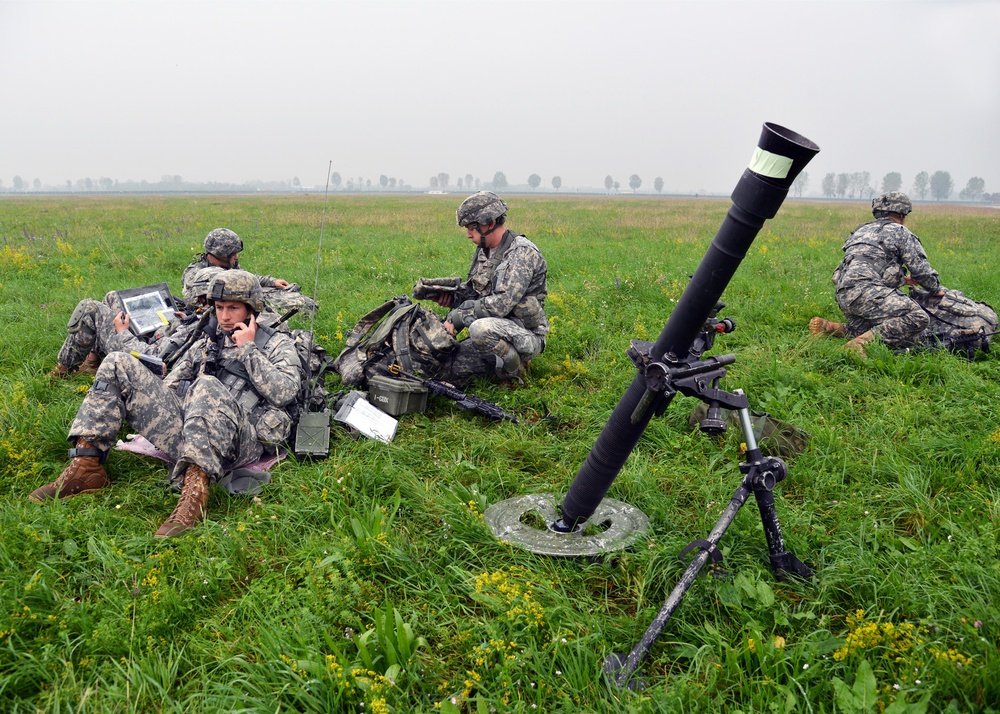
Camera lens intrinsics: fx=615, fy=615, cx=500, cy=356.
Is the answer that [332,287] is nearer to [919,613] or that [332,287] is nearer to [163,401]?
[163,401]

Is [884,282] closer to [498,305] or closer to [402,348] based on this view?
[498,305]

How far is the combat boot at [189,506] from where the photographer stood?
380 centimetres

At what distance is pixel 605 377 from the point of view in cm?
639

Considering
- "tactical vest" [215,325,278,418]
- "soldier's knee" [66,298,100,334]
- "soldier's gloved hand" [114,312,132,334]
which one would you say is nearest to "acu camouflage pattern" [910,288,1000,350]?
"tactical vest" [215,325,278,418]

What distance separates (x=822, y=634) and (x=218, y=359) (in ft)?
14.1

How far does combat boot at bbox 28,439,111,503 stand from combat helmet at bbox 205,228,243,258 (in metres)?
3.16

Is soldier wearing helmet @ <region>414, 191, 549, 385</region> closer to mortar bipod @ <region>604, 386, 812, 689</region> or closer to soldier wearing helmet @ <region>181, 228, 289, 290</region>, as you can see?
soldier wearing helmet @ <region>181, 228, 289, 290</region>

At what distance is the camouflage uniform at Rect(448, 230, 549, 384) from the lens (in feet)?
19.5

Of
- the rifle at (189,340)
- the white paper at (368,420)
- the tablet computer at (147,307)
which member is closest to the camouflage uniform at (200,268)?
the tablet computer at (147,307)

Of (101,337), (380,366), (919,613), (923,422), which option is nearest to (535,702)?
(919,613)

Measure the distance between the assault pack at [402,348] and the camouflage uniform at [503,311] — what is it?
0.24 metres

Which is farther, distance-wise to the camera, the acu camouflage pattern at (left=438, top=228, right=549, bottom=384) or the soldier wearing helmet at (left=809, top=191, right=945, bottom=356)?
the soldier wearing helmet at (left=809, top=191, right=945, bottom=356)

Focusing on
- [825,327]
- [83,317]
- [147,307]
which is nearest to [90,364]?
[83,317]

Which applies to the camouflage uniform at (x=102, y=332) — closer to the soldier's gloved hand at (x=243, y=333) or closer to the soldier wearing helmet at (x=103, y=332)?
the soldier wearing helmet at (x=103, y=332)
